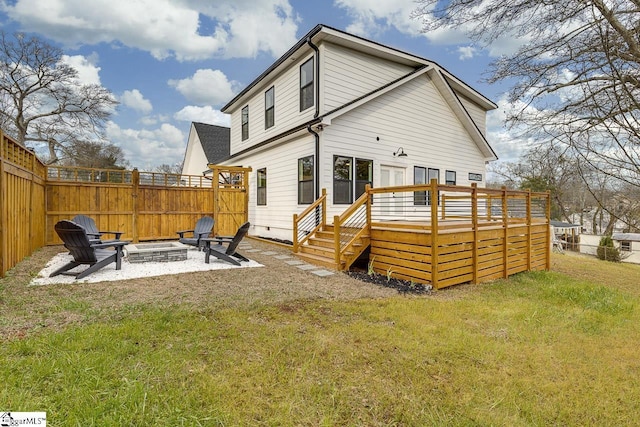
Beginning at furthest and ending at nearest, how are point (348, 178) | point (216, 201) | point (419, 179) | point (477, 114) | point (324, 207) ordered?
point (477, 114)
point (216, 201)
point (419, 179)
point (348, 178)
point (324, 207)

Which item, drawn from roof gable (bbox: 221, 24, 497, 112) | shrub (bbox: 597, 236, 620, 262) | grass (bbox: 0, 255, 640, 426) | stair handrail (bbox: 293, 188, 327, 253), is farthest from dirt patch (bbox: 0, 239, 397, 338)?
shrub (bbox: 597, 236, 620, 262)

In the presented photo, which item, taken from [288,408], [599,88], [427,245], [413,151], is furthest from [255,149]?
[288,408]

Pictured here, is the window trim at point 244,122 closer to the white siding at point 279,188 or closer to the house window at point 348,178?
the white siding at point 279,188

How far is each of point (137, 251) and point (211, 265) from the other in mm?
1678

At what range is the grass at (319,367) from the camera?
7.04 feet

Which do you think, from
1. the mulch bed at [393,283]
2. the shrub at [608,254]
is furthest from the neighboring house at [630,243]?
the mulch bed at [393,283]

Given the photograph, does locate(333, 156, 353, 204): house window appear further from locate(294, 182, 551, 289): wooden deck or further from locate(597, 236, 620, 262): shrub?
locate(597, 236, 620, 262): shrub

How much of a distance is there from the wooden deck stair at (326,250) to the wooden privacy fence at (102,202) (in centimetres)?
489

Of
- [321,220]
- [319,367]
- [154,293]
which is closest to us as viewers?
[319,367]

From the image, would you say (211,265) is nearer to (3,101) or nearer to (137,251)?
(137,251)

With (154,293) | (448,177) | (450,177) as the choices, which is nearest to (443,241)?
(154,293)

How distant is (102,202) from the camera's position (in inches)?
392

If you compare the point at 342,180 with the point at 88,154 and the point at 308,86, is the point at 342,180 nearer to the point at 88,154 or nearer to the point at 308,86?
the point at 308,86

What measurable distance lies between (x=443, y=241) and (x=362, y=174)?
4.29 metres
